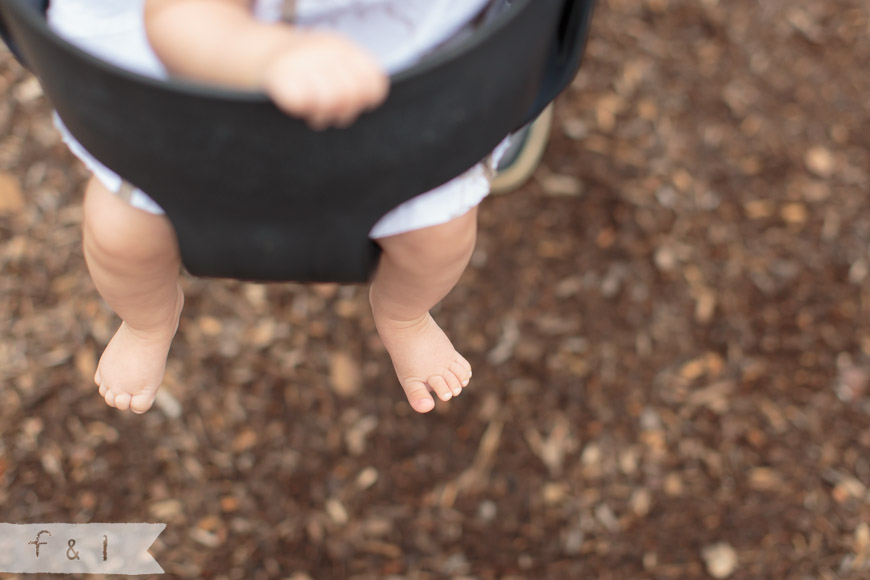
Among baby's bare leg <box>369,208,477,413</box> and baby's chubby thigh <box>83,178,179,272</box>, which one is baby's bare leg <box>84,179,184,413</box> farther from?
baby's bare leg <box>369,208,477,413</box>

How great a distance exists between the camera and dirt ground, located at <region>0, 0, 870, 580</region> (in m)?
1.64

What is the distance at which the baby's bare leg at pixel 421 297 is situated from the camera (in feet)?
2.77

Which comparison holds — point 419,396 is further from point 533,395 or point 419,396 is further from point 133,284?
point 533,395

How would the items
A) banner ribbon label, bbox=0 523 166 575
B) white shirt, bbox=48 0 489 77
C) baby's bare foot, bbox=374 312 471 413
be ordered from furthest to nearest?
banner ribbon label, bbox=0 523 166 575, baby's bare foot, bbox=374 312 471 413, white shirt, bbox=48 0 489 77

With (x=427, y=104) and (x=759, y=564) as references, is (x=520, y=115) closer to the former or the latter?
(x=427, y=104)

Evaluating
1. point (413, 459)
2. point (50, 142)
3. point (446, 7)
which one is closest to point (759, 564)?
point (413, 459)

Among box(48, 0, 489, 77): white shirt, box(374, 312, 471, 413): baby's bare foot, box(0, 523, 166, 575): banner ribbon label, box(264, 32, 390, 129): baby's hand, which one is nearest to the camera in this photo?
box(264, 32, 390, 129): baby's hand

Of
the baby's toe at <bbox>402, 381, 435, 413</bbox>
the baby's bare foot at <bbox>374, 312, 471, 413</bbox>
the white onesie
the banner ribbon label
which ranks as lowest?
the banner ribbon label

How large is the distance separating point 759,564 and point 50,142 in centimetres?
163

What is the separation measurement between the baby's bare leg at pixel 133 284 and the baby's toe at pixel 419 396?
0.29 metres

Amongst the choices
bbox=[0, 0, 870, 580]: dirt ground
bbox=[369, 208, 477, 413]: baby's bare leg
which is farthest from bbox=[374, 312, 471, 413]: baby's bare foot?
bbox=[0, 0, 870, 580]: dirt ground

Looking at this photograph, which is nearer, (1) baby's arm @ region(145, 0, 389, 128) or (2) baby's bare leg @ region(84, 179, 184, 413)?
(1) baby's arm @ region(145, 0, 389, 128)

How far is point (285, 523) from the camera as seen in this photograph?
1.64 metres

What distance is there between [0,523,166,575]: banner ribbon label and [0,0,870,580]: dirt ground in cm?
2
